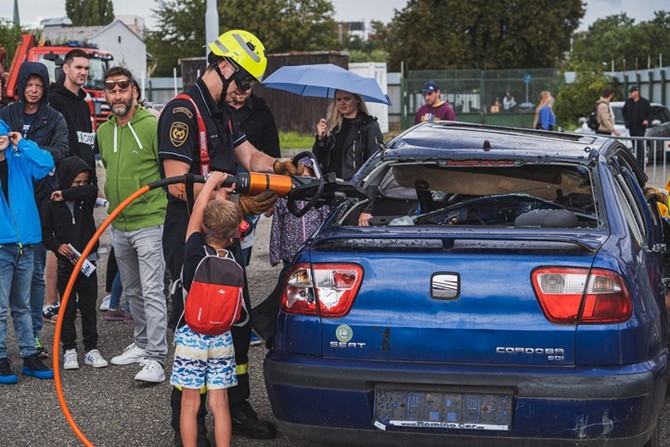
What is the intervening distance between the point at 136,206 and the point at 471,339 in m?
3.12

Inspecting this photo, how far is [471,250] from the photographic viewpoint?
4.19 meters

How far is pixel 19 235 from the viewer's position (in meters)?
6.40

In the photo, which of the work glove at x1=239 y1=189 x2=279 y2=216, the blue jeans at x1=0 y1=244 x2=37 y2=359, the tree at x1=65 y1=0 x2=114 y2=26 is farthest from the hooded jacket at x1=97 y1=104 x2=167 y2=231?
the tree at x1=65 y1=0 x2=114 y2=26

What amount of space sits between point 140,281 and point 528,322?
11.4 feet

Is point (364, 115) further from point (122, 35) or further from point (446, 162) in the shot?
point (122, 35)

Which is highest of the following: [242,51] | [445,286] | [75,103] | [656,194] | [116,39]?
[116,39]

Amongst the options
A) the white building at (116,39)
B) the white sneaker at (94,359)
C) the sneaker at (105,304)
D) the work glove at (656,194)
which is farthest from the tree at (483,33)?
the white sneaker at (94,359)

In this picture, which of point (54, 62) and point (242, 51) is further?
point (54, 62)

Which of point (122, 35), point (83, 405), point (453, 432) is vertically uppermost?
point (122, 35)

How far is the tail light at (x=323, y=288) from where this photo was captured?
4.26 meters

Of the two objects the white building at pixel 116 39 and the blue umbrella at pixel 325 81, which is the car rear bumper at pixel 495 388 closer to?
the blue umbrella at pixel 325 81

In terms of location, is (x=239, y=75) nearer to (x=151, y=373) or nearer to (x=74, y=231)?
(x=151, y=373)

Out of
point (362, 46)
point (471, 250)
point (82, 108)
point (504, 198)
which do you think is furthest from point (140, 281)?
point (362, 46)

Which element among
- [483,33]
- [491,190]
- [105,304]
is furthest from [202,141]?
[483,33]
